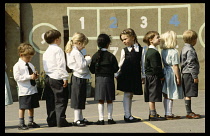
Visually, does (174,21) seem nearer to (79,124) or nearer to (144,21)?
(144,21)

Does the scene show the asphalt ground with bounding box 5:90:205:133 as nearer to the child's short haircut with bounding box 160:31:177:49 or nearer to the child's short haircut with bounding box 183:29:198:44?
the child's short haircut with bounding box 160:31:177:49

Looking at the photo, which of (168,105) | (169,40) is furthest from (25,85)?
(169,40)

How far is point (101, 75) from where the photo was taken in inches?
330

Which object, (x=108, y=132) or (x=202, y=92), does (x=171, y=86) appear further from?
(x=202, y=92)

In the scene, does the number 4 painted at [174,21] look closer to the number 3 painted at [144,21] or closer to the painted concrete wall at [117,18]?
the painted concrete wall at [117,18]

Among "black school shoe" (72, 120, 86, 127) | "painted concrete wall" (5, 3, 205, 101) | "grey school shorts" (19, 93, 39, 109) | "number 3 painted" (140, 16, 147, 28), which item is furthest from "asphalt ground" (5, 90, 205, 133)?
"number 3 painted" (140, 16, 147, 28)

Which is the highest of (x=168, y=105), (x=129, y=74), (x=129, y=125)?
(x=129, y=74)

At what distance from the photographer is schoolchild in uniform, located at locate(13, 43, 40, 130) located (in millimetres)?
8117

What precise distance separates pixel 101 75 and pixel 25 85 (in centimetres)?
147

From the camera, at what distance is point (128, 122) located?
8.55 m

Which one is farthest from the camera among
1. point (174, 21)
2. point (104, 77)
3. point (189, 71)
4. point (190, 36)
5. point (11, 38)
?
point (174, 21)

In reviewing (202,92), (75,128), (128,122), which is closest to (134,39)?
(128,122)

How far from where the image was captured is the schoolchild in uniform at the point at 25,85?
26.6ft

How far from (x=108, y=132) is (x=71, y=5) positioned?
882 centimetres
